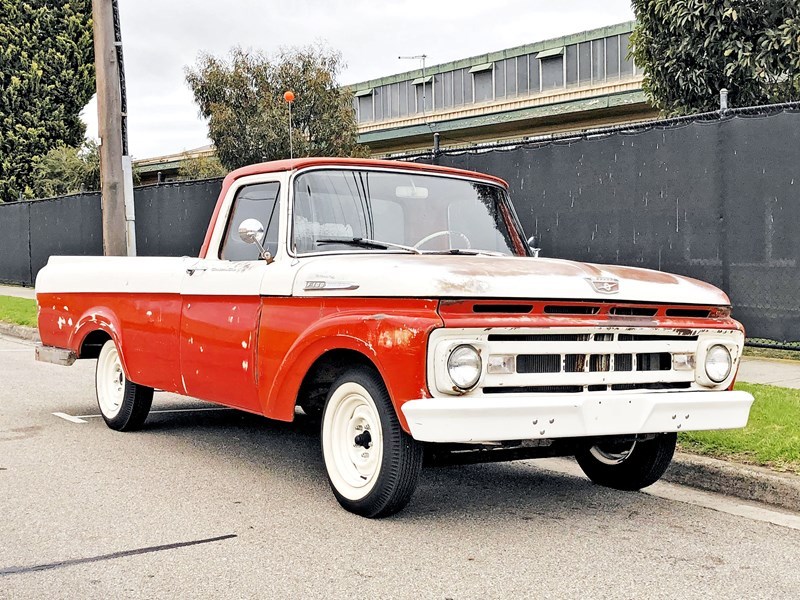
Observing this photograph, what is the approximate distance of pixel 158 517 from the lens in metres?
5.34

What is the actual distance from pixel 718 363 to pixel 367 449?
195 cm

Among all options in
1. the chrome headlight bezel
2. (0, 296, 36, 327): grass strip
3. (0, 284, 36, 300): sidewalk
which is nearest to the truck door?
the chrome headlight bezel

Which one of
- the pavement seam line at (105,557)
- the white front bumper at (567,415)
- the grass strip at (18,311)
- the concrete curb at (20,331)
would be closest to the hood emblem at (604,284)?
the white front bumper at (567,415)

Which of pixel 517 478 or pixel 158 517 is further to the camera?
pixel 517 478

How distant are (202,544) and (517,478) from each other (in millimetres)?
2294

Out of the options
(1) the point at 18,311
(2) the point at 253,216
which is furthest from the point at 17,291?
(2) the point at 253,216

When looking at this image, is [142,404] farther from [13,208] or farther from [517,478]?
[13,208]

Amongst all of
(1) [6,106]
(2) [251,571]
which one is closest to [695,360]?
(2) [251,571]

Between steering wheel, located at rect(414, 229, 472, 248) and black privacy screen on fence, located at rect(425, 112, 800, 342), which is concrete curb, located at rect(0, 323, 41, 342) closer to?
black privacy screen on fence, located at rect(425, 112, 800, 342)

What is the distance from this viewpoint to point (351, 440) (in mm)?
5484

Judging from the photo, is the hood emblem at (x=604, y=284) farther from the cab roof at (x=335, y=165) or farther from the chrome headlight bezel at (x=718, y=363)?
the cab roof at (x=335, y=165)

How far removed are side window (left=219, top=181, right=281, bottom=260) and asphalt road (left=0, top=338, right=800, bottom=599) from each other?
54.7 inches

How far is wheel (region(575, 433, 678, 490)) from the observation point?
5.92 metres

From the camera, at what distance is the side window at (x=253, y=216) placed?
20.6 feet
